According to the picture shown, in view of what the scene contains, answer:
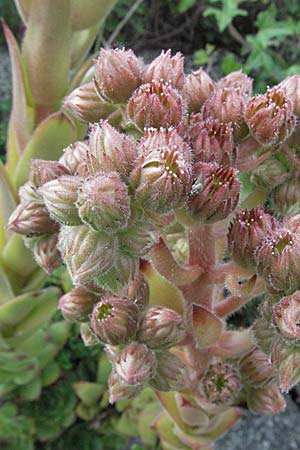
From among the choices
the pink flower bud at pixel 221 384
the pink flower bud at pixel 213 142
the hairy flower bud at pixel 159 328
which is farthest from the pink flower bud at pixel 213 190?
the pink flower bud at pixel 221 384

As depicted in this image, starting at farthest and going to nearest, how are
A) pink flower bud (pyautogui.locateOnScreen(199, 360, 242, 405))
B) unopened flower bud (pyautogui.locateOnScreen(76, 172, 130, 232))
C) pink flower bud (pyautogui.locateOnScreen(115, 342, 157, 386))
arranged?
pink flower bud (pyautogui.locateOnScreen(199, 360, 242, 405)) < pink flower bud (pyautogui.locateOnScreen(115, 342, 157, 386)) < unopened flower bud (pyautogui.locateOnScreen(76, 172, 130, 232))

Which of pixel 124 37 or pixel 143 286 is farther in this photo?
pixel 124 37

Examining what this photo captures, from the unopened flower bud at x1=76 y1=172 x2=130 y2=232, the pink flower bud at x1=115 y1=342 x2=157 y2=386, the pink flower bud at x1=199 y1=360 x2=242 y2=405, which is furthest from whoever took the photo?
the pink flower bud at x1=199 y1=360 x2=242 y2=405

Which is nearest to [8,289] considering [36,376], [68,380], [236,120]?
[36,376]

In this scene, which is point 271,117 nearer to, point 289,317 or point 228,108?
point 228,108

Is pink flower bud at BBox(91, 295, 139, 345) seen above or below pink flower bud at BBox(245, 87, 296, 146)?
below

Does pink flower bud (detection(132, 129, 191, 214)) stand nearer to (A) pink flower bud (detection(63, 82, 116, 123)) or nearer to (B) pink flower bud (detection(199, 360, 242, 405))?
(A) pink flower bud (detection(63, 82, 116, 123))

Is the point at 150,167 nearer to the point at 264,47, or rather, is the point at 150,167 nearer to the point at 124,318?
the point at 124,318

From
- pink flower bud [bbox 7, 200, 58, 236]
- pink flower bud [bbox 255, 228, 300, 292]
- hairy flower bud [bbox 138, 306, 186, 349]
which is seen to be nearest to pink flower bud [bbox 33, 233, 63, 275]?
pink flower bud [bbox 7, 200, 58, 236]
